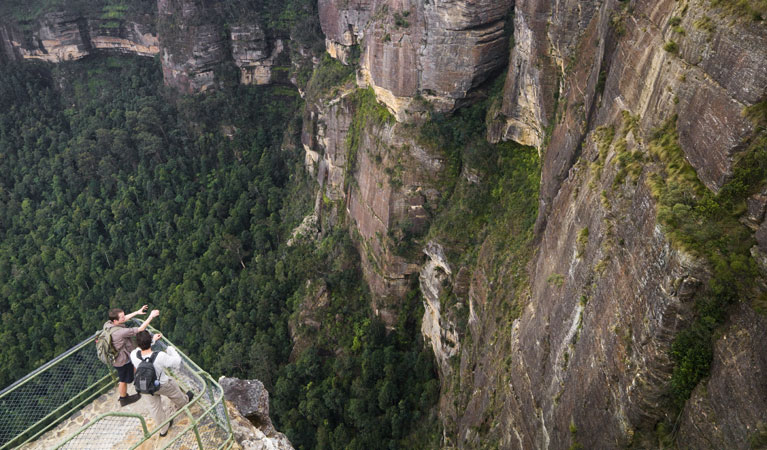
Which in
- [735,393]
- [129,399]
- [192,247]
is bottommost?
[192,247]

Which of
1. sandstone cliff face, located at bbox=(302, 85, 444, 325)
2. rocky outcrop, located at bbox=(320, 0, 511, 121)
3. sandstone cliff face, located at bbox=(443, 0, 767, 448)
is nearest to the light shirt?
sandstone cliff face, located at bbox=(443, 0, 767, 448)

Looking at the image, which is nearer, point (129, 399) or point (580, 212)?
point (129, 399)

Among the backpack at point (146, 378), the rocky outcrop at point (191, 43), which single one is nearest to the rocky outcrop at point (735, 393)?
the backpack at point (146, 378)

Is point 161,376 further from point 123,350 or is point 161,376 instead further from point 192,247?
point 192,247

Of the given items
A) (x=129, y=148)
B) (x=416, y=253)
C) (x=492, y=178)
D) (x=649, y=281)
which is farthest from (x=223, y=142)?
(x=649, y=281)

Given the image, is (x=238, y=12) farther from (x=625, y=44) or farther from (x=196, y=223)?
(x=625, y=44)

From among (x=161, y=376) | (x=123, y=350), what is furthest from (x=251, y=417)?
(x=123, y=350)
